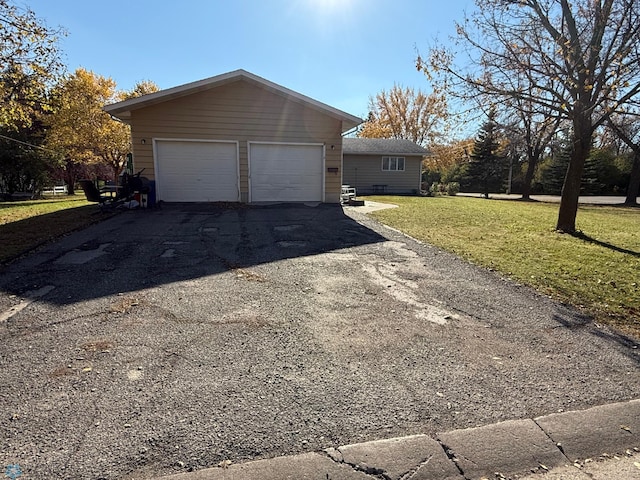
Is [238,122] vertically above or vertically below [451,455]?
above

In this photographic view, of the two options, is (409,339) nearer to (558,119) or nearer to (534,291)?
(534,291)

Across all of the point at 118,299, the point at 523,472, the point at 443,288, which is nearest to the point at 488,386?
the point at 523,472

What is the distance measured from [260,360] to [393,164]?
24138mm

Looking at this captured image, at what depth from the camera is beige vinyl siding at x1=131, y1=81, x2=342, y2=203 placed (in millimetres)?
11836

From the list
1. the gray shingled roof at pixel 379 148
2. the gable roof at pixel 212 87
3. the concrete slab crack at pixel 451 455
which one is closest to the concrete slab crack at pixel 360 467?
the concrete slab crack at pixel 451 455

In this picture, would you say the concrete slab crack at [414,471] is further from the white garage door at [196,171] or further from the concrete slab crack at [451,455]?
the white garage door at [196,171]

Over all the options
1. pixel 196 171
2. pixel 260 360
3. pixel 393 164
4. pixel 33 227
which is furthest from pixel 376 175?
pixel 260 360

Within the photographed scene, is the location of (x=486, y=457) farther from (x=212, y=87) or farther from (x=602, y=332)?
(x=212, y=87)

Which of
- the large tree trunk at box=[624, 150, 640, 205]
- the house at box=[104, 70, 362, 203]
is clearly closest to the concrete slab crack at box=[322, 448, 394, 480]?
the house at box=[104, 70, 362, 203]

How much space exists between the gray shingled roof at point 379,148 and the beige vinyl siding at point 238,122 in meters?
11.3

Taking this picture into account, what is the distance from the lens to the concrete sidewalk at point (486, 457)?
6.04ft

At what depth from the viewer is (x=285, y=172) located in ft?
42.8

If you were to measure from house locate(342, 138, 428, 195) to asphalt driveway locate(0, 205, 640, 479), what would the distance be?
20.1m

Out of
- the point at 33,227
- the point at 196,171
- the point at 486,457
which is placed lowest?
the point at 486,457
